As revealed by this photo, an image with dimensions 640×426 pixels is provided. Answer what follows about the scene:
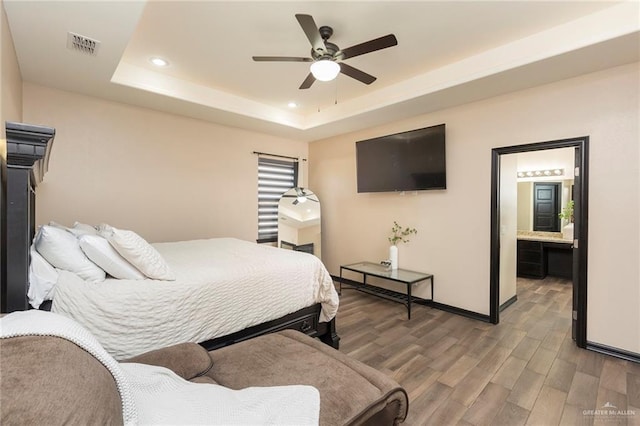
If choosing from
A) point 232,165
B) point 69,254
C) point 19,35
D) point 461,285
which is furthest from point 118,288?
point 461,285

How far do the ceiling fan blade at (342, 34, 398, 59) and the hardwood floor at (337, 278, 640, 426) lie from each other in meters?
2.57

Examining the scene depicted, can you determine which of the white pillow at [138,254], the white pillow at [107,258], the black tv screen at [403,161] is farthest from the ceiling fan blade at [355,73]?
the white pillow at [107,258]

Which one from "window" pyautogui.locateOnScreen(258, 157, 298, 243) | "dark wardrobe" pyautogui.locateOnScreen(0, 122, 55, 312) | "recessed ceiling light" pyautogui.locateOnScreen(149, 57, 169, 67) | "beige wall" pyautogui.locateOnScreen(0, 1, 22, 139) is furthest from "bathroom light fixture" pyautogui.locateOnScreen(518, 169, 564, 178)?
"beige wall" pyautogui.locateOnScreen(0, 1, 22, 139)

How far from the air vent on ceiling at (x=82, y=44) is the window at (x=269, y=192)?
278cm

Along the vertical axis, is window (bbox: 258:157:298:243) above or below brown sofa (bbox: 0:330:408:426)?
above

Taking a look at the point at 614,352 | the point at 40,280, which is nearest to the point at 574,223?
the point at 614,352

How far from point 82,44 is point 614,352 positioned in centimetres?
528

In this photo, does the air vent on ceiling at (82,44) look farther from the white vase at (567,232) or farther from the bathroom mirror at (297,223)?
the white vase at (567,232)

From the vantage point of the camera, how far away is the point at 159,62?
316 cm

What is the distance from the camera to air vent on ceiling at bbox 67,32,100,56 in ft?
7.56

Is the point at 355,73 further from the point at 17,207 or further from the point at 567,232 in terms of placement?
the point at 567,232

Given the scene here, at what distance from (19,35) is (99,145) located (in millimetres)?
1433

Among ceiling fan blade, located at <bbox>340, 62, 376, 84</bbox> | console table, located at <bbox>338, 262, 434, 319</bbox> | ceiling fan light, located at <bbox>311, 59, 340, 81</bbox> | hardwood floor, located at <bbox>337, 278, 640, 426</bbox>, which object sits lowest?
hardwood floor, located at <bbox>337, 278, 640, 426</bbox>

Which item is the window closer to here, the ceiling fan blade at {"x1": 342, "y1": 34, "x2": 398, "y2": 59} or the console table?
the console table
